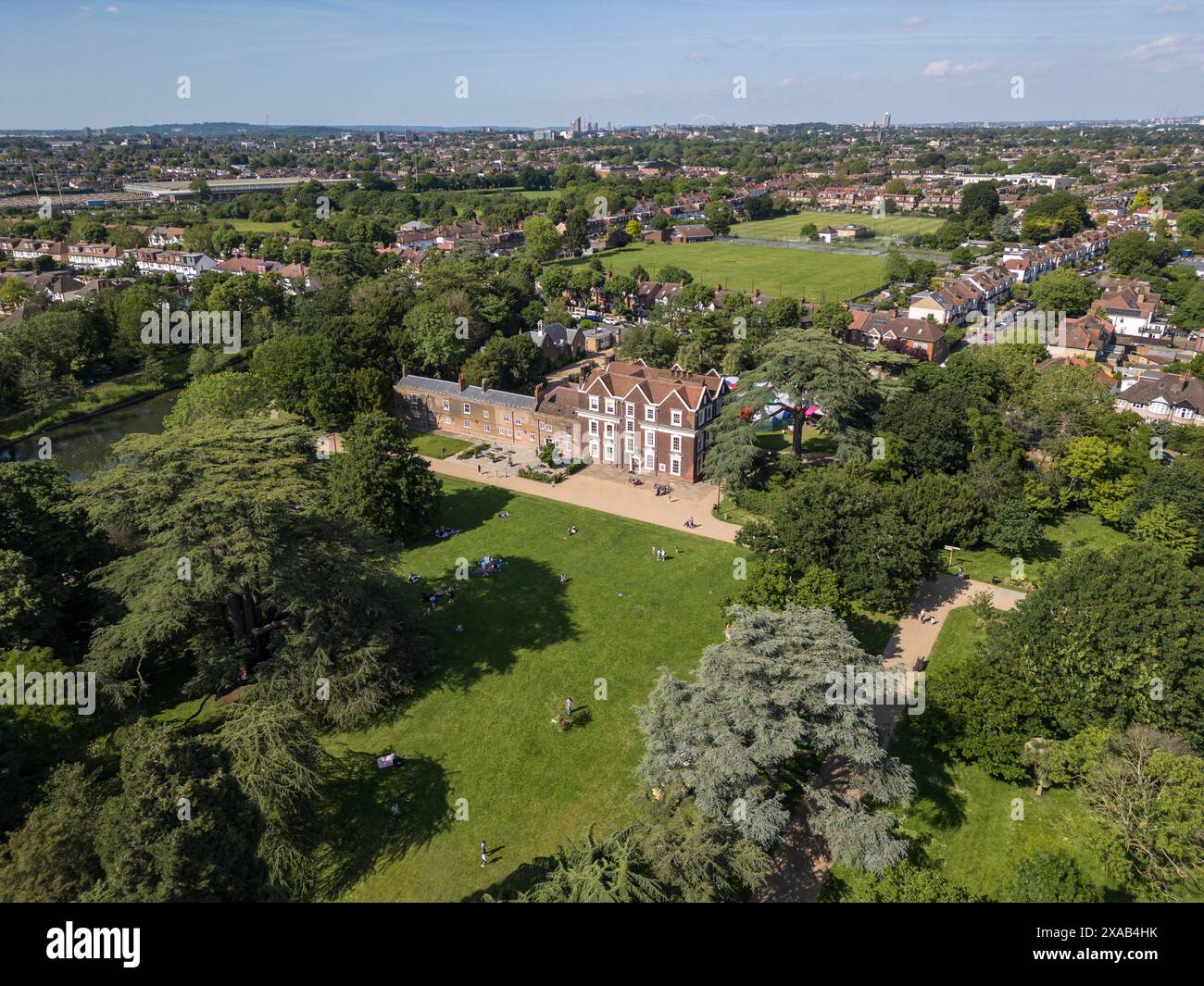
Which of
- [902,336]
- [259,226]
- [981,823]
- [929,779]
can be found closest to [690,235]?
[902,336]

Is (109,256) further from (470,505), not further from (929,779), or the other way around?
(929,779)

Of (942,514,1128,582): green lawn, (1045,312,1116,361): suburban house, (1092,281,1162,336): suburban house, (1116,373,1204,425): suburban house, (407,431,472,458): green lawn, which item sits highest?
(1092,281,1162,336): suburban house

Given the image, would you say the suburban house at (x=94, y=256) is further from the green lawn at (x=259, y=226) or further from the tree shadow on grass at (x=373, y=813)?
the tree shadow on grass at (x=373, y=813)

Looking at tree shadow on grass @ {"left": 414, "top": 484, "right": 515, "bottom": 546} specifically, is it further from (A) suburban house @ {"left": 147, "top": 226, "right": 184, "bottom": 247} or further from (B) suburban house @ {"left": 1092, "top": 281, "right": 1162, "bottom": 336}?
(A) suburban house @ {"left": 147, "top": 226, "right": 184, "bottom": 247}

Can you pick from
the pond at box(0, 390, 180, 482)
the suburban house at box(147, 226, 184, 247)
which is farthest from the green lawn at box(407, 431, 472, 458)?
the suburban house at box(147, 226, 184, 247)

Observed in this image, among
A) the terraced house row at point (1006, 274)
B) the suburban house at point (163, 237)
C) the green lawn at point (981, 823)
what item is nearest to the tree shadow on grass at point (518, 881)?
the green lawn at point (981, 823)

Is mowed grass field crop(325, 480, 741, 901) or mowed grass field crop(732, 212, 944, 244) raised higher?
mowed grass field crop(732, 212, 944, 244)
